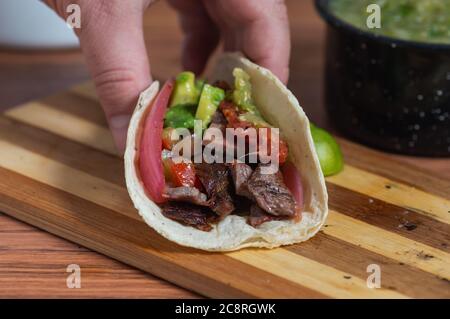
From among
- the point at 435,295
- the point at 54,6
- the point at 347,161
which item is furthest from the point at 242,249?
the point at 54,6

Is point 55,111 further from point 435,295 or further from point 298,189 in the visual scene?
point 435,295

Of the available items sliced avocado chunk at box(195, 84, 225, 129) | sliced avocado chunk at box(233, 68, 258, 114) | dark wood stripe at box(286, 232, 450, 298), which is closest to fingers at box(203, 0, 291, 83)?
sliced avocado chunk at box(233, 68, 258, 114)

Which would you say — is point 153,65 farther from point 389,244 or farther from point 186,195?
point 389,244

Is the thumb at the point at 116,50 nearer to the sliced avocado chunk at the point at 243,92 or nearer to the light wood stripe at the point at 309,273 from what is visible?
the sliced avocado chunk at the point at 243,92

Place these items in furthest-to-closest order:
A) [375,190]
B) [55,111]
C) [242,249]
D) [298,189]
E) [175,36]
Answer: [175,36] < [55,111] < [375,190] < [298,189] < [242,249]

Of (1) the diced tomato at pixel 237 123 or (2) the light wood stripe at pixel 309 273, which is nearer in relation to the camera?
(2) the light wood stripe at pixel 309 273

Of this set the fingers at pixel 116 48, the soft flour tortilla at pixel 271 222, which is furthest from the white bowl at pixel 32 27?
the soft flour tortilla at pixel 271 222
